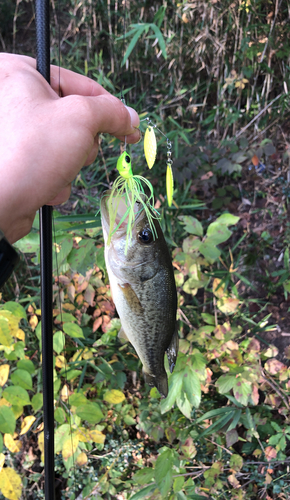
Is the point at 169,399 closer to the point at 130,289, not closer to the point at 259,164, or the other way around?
the point at 130,289

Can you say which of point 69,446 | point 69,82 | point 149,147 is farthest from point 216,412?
point 69,82

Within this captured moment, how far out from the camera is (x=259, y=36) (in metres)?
3.17

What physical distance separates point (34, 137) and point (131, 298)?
20.8 inches

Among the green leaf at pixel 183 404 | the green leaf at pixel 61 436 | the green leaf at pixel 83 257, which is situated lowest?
the green leaf at pixel 61 436

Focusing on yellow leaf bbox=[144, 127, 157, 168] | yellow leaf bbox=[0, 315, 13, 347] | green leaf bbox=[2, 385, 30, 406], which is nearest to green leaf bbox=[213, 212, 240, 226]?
yellow leaf bbox=[144, 127, 157, 168]

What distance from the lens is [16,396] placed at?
160 cm

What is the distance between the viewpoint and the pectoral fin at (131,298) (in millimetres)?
1090

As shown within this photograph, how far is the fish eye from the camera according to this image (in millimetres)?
1059

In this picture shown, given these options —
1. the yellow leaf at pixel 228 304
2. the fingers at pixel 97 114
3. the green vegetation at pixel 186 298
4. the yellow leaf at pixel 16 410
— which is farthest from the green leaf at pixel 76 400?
the fingers at pixel 97 114

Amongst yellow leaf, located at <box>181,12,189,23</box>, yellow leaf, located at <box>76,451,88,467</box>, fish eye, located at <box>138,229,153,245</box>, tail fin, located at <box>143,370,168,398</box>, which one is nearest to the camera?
fish eye, located at <box>138,229,153,245</box>

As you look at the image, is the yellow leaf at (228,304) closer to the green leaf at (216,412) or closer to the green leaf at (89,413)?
the green leaf at (216,412)

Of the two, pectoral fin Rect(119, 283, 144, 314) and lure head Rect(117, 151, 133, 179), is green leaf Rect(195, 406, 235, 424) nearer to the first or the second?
pectoral fin Rect(119, 283, 144, 314)

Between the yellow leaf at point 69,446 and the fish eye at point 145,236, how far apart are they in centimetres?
116

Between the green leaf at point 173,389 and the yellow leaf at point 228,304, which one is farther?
the yellow leaf at point 228,304
